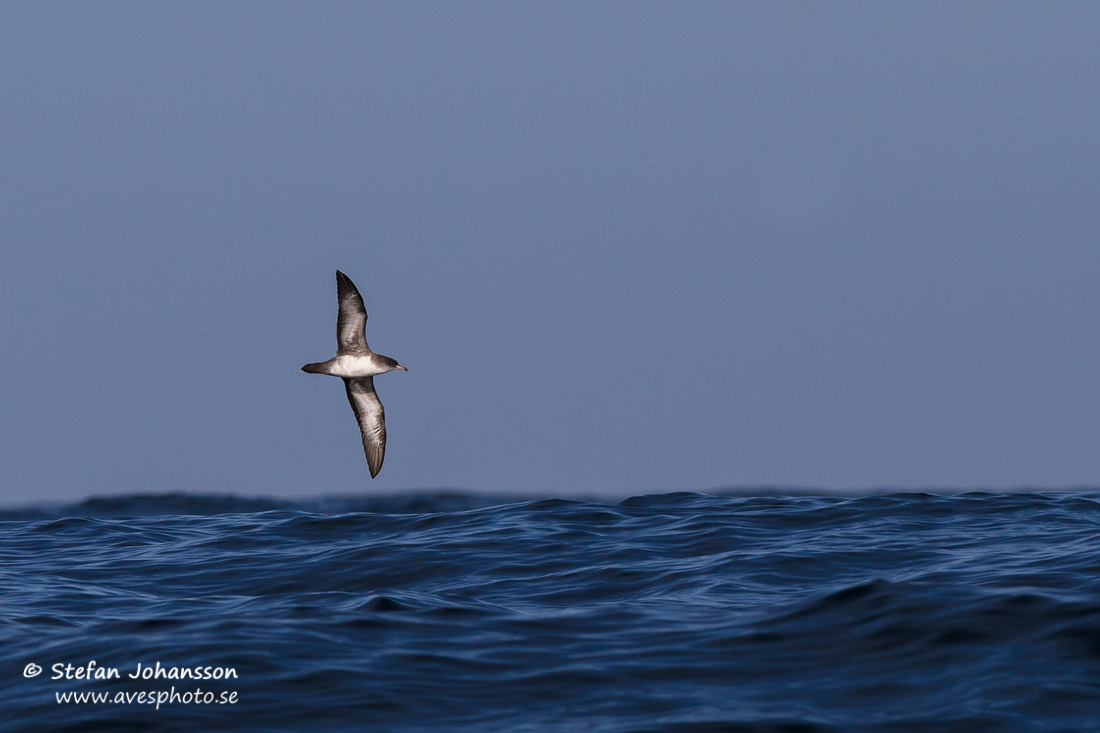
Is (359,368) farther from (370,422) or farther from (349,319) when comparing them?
(370,422)

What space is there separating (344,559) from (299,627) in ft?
12.2

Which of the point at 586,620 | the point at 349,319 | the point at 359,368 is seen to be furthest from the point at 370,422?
the point at 586,620

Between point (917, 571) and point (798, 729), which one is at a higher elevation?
point (917, 571)

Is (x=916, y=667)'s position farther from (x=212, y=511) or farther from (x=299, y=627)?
(x=212, y=511)

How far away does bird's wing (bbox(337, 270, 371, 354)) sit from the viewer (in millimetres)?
16516

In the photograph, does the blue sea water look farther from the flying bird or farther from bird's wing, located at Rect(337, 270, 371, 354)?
bird's wing, located at Rect(337, 270, 371, 354)

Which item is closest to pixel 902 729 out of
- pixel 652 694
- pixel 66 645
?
pixel 652 694

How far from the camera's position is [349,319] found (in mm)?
16703

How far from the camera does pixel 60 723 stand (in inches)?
394

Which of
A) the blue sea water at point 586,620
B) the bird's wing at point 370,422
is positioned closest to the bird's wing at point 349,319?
the bird's wing at point 370,422

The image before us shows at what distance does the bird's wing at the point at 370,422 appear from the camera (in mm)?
18344

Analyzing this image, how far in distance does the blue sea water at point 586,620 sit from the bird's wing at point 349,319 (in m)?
2.79

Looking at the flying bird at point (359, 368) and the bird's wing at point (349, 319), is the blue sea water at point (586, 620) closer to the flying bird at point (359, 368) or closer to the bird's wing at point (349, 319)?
the flying bird at point (359, 368)

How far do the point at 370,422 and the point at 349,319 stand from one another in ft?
8.24
